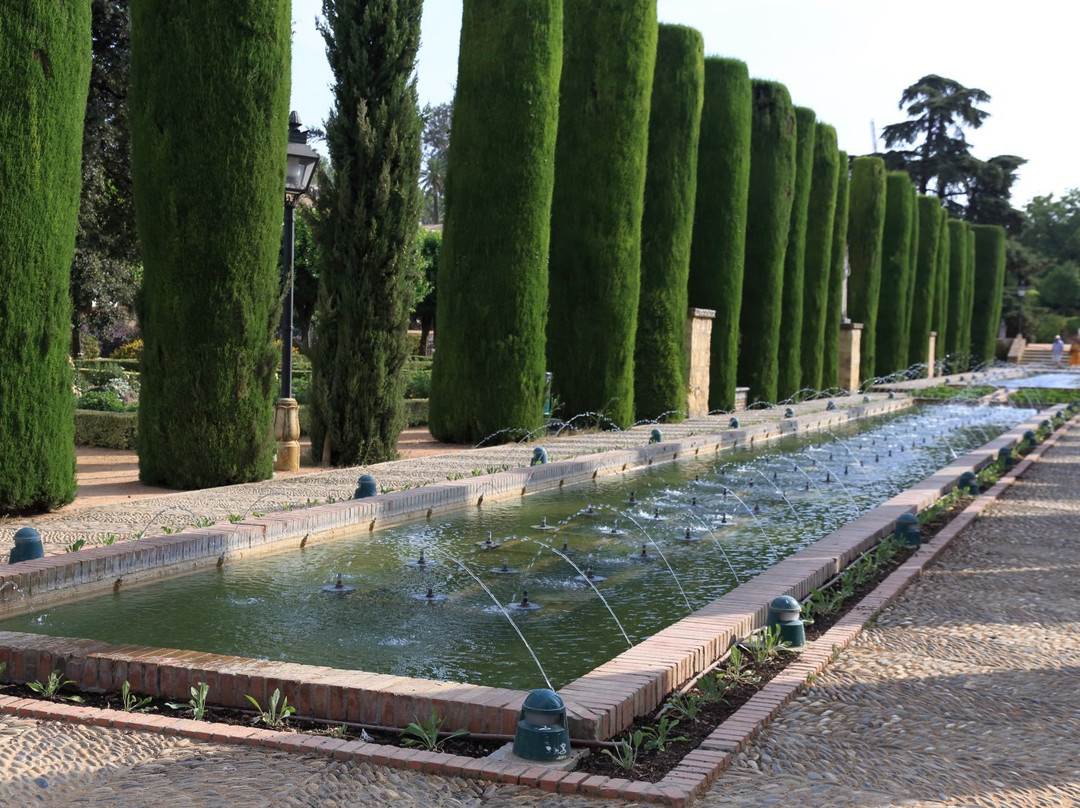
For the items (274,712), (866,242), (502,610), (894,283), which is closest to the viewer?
(274,712)

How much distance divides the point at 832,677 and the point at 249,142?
729 centimetres

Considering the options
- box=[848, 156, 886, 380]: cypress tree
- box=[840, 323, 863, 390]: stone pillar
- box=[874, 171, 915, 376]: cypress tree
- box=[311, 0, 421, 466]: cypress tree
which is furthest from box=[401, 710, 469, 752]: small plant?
box=[874, 171, 915, 376]: cypress tree

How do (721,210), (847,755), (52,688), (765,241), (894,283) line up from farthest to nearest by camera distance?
(894,283)
(765,241)
(721,210)
(52,688)
(847,755)


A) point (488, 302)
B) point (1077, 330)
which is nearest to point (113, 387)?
point (488, 302)

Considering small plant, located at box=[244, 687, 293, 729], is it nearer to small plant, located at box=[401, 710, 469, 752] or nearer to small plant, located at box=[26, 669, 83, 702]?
small plant, located at box=[401, 710, 469, 752]

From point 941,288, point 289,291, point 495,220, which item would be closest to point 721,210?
point 495,220

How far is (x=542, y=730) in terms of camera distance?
152 inches

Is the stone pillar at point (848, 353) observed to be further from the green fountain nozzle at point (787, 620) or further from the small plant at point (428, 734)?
the small plant at point (428, 734)

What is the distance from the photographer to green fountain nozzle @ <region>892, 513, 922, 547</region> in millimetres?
8328

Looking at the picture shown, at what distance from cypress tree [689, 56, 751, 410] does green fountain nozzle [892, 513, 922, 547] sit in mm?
12762

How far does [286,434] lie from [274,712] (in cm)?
765

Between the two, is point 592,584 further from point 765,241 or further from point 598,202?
point 765,241

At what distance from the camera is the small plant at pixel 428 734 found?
403 centimetres

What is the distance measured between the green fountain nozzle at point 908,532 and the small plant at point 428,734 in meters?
5.12
